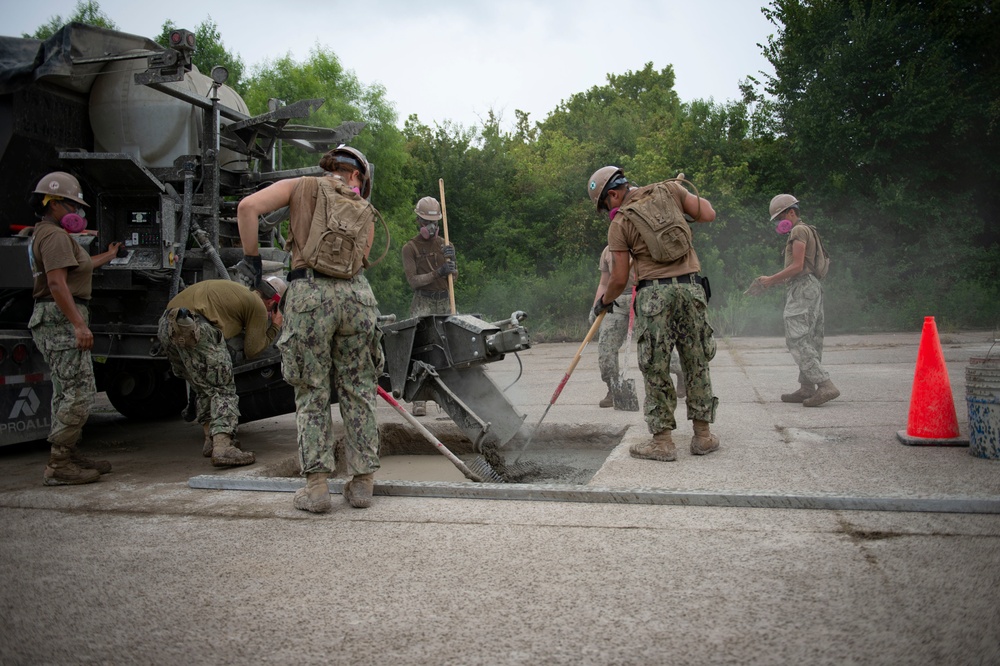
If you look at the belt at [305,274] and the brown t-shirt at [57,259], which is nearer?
the belt at [305,274]

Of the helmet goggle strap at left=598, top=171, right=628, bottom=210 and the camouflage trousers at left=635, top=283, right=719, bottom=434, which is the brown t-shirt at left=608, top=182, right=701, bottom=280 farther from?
the helmet goggle strap at left=598, top=171, right=628, bottom=210

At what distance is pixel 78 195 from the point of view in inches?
209

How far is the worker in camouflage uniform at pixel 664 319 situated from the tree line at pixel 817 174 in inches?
480

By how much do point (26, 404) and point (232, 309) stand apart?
1.80m

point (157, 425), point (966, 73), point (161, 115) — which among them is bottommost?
point (157, 425)

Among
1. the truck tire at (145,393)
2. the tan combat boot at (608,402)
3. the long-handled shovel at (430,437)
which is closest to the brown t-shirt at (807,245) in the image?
the tan combat boot at (608,402)

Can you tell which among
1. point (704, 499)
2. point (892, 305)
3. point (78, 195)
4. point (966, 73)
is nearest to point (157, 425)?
point (78, 195)

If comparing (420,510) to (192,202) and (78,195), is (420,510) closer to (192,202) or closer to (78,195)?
(78,195)

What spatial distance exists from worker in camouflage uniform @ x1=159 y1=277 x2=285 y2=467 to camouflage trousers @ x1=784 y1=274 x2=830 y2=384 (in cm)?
425

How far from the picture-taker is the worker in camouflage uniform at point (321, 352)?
4.07m

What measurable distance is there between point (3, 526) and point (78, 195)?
221cm

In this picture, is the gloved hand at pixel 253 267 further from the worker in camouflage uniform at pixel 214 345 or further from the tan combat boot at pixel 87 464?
the tan combat boot at pixel 87 464

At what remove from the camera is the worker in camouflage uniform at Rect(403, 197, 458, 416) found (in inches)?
321

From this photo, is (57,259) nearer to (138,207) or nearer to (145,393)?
(138,207)
